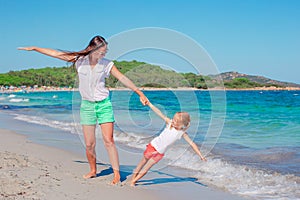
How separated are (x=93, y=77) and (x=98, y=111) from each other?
433 mm

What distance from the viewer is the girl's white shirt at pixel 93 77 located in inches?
201

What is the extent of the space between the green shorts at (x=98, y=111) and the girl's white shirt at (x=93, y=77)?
6 cm

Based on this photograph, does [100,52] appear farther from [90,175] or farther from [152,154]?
[90,175]

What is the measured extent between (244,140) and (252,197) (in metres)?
6.93

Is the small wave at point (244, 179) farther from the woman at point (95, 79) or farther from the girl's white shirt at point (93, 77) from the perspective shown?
the girl's white shirt at point (93, 77)

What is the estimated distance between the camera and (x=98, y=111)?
5203 millimetres

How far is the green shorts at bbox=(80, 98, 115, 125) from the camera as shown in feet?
17.0

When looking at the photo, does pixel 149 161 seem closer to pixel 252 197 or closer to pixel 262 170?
pixel 252 197

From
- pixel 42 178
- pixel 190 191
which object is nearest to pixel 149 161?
pixel 190 191

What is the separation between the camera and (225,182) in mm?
6227

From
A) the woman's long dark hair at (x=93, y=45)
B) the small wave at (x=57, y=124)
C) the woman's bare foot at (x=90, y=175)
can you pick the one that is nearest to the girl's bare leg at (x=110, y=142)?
the woman's bare foot at (x=90, y=175)

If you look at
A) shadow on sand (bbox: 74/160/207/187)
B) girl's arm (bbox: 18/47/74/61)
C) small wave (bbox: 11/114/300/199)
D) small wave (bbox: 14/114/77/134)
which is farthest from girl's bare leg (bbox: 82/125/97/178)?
small wave (bbox: 14/114/77/134)

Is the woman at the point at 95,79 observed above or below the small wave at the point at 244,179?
above

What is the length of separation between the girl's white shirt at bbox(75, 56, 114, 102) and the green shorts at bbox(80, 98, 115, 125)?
0.06 m
